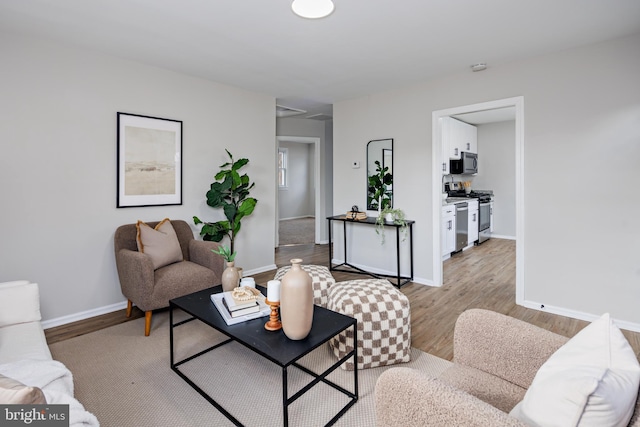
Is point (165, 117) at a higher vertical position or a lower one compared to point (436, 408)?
higher

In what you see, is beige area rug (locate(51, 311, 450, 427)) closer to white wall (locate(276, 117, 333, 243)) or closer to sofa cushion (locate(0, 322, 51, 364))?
sofa cushion (locate(0, 322, 51, 364))

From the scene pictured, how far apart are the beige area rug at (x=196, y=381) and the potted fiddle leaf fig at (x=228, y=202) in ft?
4.05

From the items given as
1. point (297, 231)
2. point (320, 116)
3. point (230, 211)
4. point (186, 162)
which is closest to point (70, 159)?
point (186, 162)

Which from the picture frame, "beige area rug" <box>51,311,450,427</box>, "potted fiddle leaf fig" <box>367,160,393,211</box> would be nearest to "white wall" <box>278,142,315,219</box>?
"potted fiddle leaf fig" <box>367,160,393,211</box>

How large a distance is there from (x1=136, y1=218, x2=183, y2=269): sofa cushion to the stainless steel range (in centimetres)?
513

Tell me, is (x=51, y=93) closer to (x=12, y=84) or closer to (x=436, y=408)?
(x=12, y=84)

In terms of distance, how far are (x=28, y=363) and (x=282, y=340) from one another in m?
1.08

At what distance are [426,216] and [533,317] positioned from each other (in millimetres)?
1474

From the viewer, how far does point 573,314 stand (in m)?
3.00

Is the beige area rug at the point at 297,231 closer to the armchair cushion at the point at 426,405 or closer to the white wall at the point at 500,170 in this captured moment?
the white wall at the point at 500,170

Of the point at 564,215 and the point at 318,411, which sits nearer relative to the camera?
the point at 318,411

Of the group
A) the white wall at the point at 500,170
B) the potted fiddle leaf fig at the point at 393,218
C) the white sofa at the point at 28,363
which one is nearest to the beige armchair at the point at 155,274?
the white sofa at the point at 28,363

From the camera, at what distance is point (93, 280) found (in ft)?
10.0

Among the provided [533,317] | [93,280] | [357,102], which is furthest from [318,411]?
[357,102]
